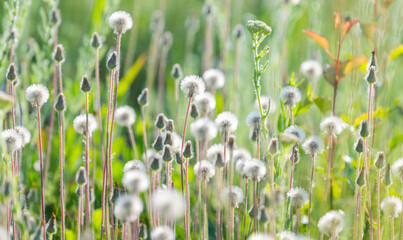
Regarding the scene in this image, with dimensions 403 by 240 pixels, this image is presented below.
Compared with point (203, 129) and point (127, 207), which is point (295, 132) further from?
point (127, 207)

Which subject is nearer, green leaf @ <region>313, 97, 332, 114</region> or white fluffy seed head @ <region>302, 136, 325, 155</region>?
white fluffy seed head @ <region>302, 136, 325, 155</region>

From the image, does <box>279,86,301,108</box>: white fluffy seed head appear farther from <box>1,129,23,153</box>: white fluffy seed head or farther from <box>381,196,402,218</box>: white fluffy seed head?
<box>1,129,23,153</box>: white fluffy seed head

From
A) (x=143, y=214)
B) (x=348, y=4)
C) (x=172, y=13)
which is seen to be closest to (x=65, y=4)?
(x=172, y=13)

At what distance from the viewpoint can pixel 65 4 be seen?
3539 millimetres

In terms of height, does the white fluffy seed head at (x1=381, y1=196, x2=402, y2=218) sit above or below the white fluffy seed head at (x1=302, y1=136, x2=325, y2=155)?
below

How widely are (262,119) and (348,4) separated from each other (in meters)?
1.54

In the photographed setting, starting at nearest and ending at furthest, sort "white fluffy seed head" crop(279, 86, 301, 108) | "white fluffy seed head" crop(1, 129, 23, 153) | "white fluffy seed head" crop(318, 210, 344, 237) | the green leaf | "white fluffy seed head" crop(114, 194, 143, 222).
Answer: "white fluffy seed head" crop(114, 194, 143, 222), "white fluffy seed head" crop(318, 210, 344, 237), "white fluffy seed head" crop(1, 129, 23, 153), "white fluffy seed head" crop(279, 86, 301, 108), the green leaf

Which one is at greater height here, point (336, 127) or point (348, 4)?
point (348, 4)

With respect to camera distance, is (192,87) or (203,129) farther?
(192,87)

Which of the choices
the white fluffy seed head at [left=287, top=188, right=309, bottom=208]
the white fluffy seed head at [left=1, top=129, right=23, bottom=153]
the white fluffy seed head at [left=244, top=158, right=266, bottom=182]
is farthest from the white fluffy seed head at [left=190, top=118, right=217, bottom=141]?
the white fluffy seed head at [left=1, top=129, right=23, bottom=153]

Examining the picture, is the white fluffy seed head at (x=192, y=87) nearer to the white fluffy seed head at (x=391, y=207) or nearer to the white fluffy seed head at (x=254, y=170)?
the white fluffy seed head at (x=254, y=170)

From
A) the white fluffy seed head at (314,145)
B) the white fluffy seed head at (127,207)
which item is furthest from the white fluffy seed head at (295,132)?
the white fluffy seed head at (127,207)

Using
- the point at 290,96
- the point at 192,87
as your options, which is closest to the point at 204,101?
the point at 192,87

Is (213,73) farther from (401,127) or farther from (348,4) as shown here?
(348,4)
